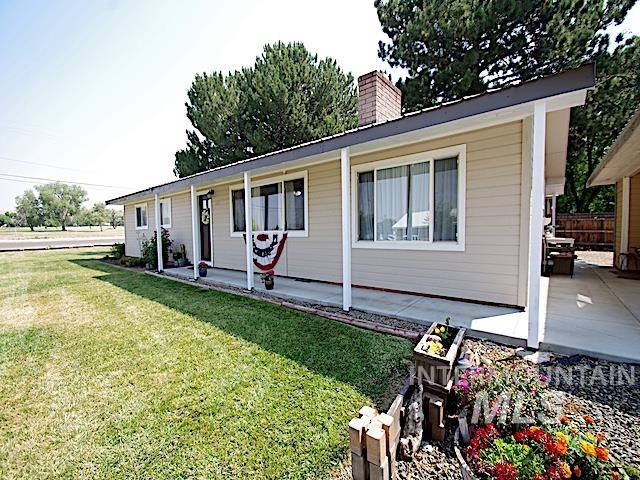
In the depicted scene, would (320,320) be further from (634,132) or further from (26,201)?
(26,201)

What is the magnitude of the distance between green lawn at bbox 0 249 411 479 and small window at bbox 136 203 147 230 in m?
7.75

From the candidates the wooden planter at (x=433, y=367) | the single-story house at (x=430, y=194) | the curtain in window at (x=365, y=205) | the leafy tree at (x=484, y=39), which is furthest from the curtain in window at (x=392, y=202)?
the leafy tree at (x=484, y=39)

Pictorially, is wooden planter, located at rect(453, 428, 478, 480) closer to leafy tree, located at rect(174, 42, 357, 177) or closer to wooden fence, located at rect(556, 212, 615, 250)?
leafy tree, located at rect(174, 42, 357, 177)

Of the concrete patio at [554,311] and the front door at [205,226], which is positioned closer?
the concrete patio at [554,311]

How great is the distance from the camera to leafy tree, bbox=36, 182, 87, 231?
59125mm

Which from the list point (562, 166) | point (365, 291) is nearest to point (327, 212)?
point (365, 291)

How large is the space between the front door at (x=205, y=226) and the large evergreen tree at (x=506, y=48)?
25.1 ft

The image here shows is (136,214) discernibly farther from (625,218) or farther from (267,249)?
(625,218)

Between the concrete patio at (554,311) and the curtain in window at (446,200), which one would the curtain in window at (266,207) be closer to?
the concrete patio at (554,311)

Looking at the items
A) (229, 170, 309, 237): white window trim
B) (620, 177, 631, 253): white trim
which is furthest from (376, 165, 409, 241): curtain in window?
(620, 177, 631, 253): white trim

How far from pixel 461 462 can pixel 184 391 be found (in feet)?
6.88

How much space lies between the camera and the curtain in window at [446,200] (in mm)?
4625

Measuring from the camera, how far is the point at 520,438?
152 cm

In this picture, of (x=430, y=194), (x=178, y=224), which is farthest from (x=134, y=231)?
(x=430, y=194)
